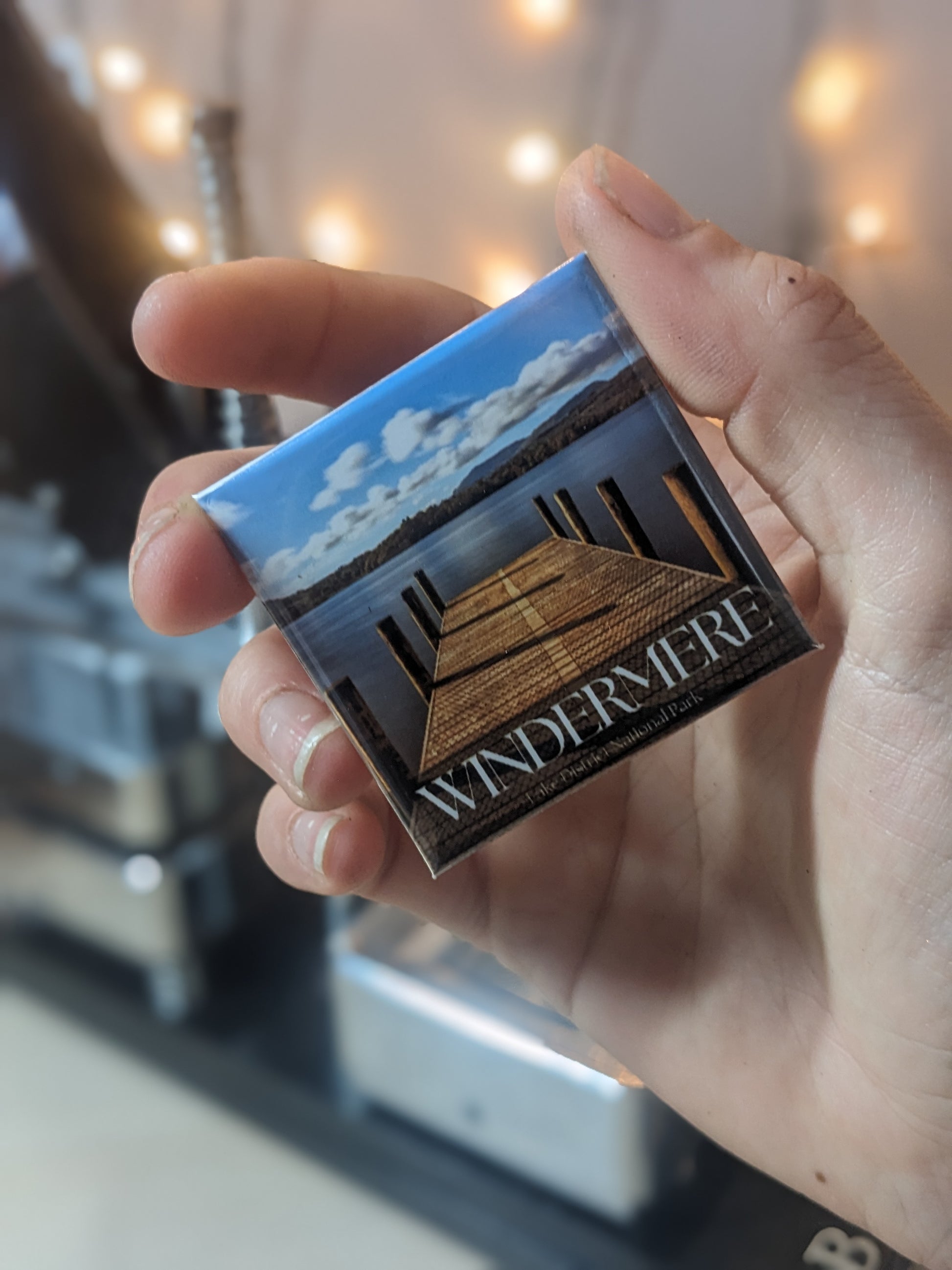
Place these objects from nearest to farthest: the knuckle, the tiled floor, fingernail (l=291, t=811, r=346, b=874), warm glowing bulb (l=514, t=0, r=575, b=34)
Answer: the knuckle, fingernail (l=291, t=811, r=346, b=874), warm glowing bulb (l=514, t=0, r=575, b=34), the tiled floor

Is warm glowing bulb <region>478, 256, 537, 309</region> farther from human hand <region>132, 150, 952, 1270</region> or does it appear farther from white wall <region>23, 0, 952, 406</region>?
human hand <region>132, 150, 952, 1270</region>

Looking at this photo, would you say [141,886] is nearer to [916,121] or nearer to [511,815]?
[511,815]

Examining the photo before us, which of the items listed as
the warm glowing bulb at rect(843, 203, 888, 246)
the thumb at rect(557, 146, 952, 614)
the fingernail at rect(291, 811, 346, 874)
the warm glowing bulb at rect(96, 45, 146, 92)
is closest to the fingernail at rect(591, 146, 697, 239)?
the thumb at rect(557, 146, 952, 614)

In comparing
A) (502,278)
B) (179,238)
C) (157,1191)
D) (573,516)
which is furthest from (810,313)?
(157,1191)

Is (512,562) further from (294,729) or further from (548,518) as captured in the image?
(294,729)

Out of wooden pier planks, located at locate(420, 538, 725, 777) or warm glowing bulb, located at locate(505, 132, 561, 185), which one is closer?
wooden pier planks, located at locate(420, 538, 725, 777)

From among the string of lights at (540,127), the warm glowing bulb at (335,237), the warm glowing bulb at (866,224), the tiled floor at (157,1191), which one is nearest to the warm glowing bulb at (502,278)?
the string of lights at (540,127)
